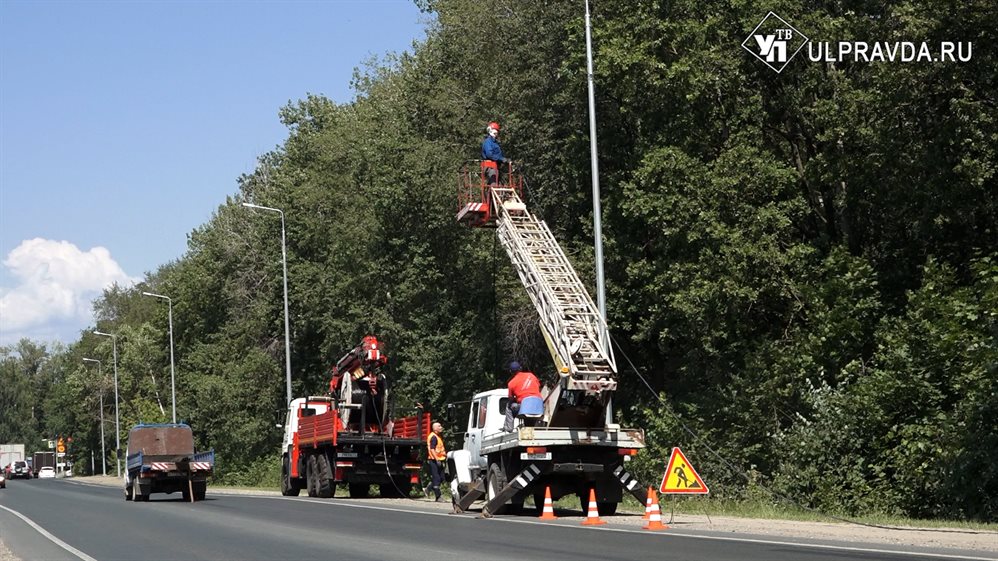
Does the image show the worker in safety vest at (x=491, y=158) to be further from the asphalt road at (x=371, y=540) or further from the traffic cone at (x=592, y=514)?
the traffic cone at (x=592, y=514)

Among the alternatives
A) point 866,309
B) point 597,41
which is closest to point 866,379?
point 866,309

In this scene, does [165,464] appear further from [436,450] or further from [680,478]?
[680,478]

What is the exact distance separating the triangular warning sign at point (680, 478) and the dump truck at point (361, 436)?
606 inches

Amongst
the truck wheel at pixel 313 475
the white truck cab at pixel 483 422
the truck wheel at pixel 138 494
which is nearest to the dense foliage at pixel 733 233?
the white truck cab at pixel 483 422

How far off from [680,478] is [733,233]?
12445 millimetres

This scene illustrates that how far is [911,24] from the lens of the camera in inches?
1047

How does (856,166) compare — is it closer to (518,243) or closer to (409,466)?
(518,243)

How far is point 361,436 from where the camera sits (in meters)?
34.1

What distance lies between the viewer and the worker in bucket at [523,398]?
22.0 metres

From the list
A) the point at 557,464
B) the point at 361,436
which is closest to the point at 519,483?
the point at 557,464

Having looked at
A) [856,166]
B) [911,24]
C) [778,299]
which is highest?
[911,24]

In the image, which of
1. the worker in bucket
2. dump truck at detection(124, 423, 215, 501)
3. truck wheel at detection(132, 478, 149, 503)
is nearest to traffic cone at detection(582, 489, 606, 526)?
the worker in bucket

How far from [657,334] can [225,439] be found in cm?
3707

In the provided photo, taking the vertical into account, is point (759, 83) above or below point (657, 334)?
above
